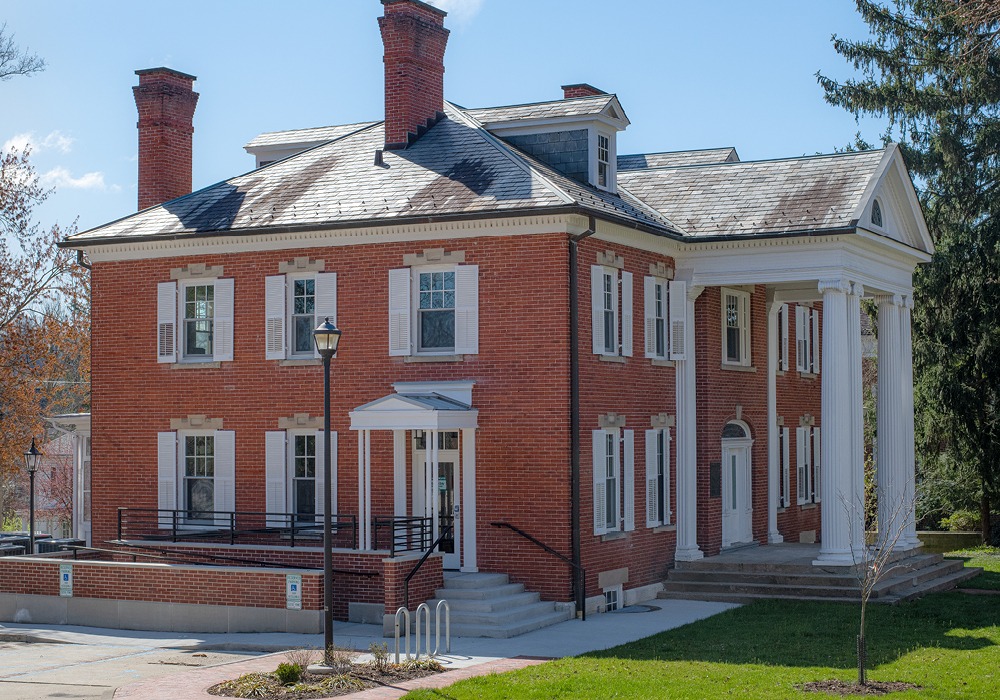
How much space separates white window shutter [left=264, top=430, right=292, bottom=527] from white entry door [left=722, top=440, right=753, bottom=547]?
9.16m

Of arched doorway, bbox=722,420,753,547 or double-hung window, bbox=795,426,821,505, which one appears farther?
double-hung window, bbox=795,426,821,505

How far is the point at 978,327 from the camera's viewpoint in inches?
1396

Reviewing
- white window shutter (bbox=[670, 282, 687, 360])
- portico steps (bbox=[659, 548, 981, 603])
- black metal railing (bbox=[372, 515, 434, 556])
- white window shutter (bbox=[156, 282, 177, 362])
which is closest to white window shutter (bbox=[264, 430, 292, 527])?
black metal railing (bbox=[372, 515, 434, 556])

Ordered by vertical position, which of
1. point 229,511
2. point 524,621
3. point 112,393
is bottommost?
point 524,621

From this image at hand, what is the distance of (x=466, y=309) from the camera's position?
2338cm

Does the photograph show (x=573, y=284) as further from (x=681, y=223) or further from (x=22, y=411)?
(x=22, y=411)

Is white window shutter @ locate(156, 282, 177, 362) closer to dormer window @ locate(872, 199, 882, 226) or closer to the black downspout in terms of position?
the black downspout

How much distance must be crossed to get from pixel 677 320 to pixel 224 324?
340 inches

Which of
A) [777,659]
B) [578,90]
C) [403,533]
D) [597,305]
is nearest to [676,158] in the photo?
[578,90]

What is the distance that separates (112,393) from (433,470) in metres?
7.86

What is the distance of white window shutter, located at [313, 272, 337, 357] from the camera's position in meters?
24.5

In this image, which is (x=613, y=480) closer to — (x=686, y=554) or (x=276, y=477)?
(x=686, y=554)

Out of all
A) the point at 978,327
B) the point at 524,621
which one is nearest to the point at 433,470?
the point at 524,621

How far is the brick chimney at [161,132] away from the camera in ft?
96.5
